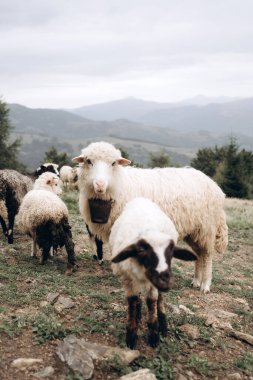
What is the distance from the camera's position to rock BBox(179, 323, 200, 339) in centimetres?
588

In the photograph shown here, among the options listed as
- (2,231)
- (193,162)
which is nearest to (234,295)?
(2,231)

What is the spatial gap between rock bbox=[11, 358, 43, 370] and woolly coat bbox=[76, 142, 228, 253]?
10.8ft

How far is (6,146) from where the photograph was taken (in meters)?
43.5

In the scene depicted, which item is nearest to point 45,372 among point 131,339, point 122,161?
point 131,339

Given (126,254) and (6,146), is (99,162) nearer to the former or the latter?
(126,254)

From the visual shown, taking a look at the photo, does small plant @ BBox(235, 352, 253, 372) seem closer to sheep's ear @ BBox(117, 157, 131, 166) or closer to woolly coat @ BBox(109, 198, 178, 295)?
woolly coat @ BBox(109, 198, 178, 295)

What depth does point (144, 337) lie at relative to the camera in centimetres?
561

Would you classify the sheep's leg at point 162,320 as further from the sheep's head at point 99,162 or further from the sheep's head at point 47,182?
the sheep's head at point 47,182

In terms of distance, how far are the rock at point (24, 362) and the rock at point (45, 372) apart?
16cm

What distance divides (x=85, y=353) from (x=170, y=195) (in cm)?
377

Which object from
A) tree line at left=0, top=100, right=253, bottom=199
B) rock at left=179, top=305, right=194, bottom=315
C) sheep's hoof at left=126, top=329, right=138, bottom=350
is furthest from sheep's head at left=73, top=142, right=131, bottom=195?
tree line at left=0, top=100, right=253, bottom=199

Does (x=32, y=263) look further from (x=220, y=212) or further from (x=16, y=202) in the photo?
(x=220, y=212)

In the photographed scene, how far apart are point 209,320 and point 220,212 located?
274cm

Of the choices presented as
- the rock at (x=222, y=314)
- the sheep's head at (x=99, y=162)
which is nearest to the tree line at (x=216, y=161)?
the sheep's head at (x=99, y=162)
